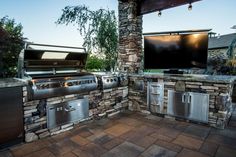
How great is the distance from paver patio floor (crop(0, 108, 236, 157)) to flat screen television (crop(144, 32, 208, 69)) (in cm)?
127

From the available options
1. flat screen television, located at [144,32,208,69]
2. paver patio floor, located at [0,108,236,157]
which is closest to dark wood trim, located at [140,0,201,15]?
flat screen television, located at [144,32,208,69]

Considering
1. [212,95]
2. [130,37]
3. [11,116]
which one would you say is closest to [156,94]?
[212,95]

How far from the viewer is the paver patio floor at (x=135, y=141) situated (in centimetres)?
195

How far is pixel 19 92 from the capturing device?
2.06 meters

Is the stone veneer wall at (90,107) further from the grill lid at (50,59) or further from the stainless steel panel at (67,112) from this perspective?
the grill lid at (50,59)

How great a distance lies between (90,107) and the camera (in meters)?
2.96

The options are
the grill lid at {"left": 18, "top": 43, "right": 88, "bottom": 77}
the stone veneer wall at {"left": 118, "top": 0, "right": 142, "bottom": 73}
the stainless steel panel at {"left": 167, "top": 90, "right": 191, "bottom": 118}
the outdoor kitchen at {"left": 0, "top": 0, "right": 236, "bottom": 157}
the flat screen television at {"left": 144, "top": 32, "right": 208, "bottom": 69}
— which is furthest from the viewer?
the stone veneer wall at {"left": 118, "top": 0, "right": 142, "bottom": 73}

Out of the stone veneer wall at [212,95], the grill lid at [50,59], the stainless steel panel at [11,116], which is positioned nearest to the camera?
the stainless steel panel at [11,116]

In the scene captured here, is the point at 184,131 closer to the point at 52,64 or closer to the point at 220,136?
the point at 220,136

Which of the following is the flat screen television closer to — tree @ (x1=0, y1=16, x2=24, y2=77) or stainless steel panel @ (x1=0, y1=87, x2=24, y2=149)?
stainless steel panel @ (x1=0, y1=87, x2=24, y2=149)

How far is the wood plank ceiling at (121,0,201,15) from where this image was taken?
3.29m

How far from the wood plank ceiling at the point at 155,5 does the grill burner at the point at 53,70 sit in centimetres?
194

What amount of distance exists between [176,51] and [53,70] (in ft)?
8.31

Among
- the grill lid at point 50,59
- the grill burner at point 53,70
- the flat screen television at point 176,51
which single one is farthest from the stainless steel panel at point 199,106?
the grill lid at point 50,59
